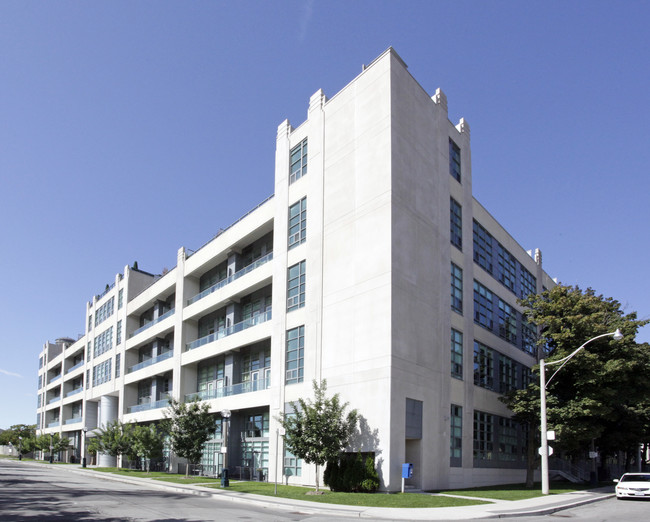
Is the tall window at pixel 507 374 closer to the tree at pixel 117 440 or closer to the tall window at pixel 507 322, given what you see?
the tall window at pixel 507 322

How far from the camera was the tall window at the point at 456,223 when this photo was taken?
35.9 meters

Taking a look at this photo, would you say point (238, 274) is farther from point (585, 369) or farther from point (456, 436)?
point (585, 369)

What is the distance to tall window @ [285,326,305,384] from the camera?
33.5 m

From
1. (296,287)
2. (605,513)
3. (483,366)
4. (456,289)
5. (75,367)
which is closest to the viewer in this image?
(605,513)

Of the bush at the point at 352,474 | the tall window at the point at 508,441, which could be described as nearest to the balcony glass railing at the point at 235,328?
the bush at the point at 352,474

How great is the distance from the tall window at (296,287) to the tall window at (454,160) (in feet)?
36.5

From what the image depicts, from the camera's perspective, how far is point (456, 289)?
3525cm

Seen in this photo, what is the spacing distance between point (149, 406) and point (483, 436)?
3049 centimetres

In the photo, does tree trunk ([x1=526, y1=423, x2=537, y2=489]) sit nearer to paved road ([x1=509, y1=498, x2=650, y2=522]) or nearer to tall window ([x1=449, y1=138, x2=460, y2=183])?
paved road ([x1=509, y1=498, x2=650, y2=522])

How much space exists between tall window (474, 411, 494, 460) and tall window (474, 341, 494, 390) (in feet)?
6.37

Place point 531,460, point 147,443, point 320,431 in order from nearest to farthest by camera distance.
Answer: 1. point 320,431
2. point 531,460
3. point 147,443

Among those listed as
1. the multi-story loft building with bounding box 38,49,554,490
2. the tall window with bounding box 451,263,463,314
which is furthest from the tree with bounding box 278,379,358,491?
the tall window with bounding box 451,263,463,314

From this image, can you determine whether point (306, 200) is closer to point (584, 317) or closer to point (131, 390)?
point (584, 317)

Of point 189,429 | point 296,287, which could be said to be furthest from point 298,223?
point 189,429
